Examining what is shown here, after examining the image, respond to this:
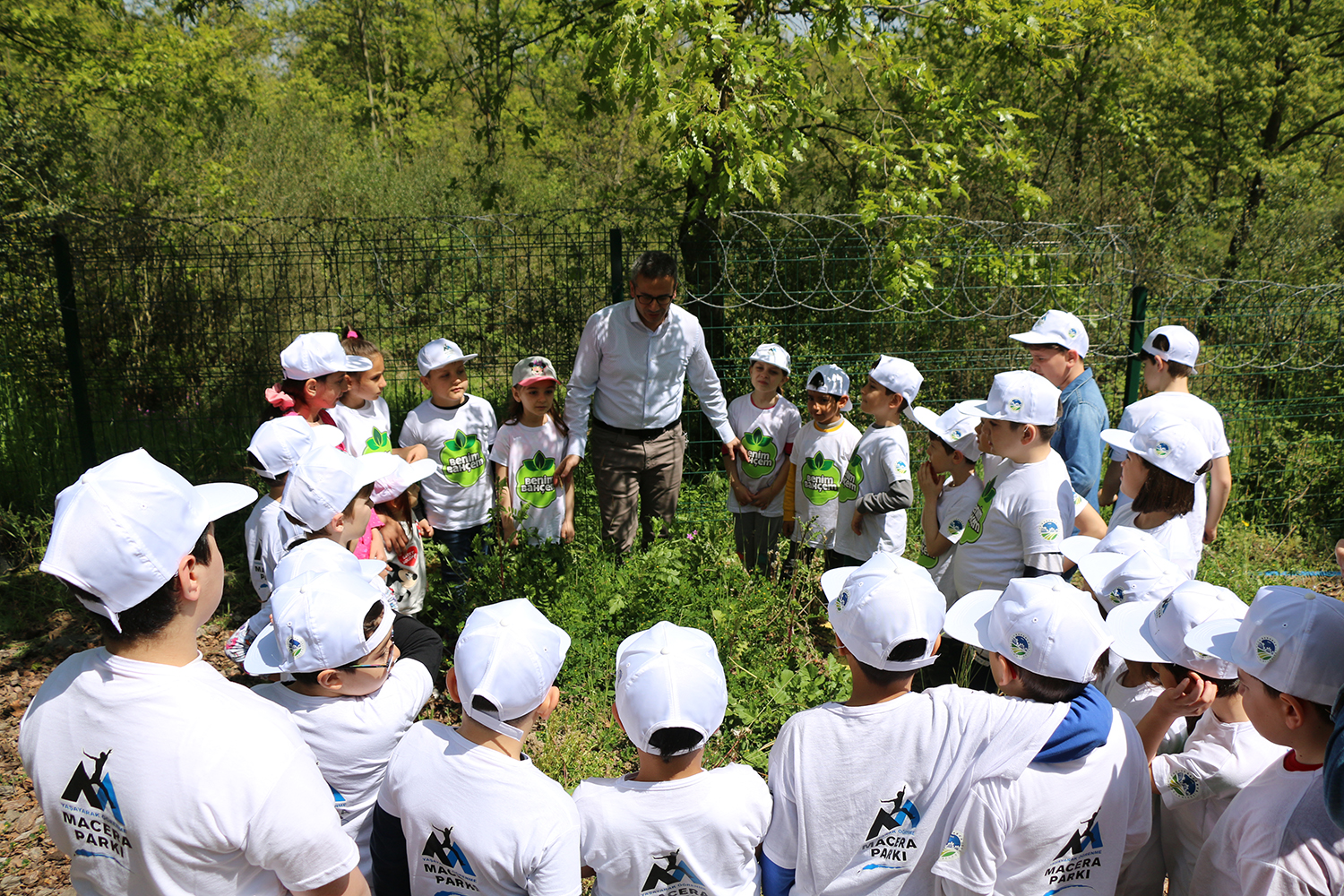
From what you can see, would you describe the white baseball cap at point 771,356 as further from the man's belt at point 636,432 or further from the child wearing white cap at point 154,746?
the child wearing white cap at point 154,746

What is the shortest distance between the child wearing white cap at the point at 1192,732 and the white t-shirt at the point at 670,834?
111 cm

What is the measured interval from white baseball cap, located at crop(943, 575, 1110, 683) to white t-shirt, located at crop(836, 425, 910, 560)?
2.04 metres

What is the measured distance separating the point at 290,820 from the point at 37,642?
192 inches

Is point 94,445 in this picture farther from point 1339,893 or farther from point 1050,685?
point 1339,893

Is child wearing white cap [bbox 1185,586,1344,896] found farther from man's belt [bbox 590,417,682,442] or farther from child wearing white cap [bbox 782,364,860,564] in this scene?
man's belt [bbox 590,417,682,442]

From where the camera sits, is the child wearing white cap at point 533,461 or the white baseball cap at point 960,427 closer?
the white baseball cap at point 960,427

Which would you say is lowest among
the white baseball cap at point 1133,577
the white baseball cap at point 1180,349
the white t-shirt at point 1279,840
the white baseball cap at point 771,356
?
the white t-shirt at point 1279,840

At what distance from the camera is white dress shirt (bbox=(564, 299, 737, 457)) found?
201 inches

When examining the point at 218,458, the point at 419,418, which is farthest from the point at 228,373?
the point at 419,418


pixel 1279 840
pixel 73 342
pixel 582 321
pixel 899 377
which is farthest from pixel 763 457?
pixel 73 342

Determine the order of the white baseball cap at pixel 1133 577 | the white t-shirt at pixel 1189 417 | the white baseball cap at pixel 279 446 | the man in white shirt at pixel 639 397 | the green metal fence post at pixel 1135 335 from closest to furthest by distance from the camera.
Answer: the white baseball cap at pixel 1133 577
the white baseball cap at pixel 279 446
the white t-shirt at pixel 1189 417
the man in white shirt at pixel 639 397
the green metal fence post at pixel 1135 335

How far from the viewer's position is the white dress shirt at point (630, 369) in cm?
509

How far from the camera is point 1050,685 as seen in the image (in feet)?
7.10

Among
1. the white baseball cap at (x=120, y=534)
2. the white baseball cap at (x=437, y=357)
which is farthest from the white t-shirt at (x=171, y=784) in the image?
the white baseball cap at (x=437, y=357)
